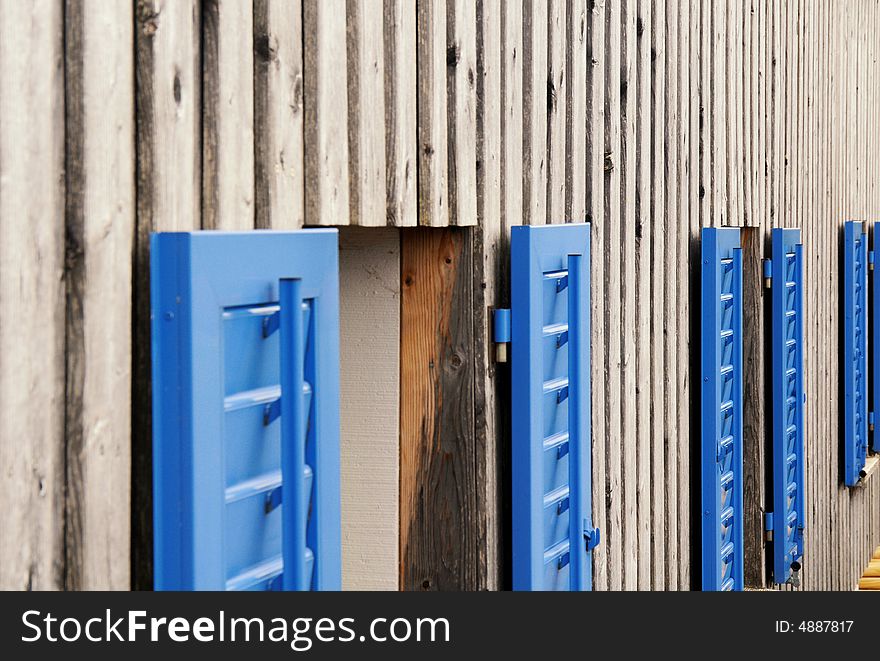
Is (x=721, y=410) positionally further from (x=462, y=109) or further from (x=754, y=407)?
(x=462, y=109)

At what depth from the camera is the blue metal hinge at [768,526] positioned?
621 cm

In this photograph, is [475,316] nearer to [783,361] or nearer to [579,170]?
[579,170]

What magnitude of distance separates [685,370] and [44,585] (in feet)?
11.6

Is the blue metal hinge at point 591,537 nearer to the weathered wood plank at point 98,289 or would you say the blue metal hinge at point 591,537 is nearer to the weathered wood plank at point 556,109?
the weathered wood plank at point 556,109

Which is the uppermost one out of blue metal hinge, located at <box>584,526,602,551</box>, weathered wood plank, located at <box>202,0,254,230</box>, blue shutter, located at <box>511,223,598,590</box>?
weathered wood plank, located at <box>202,0,254,230</box>

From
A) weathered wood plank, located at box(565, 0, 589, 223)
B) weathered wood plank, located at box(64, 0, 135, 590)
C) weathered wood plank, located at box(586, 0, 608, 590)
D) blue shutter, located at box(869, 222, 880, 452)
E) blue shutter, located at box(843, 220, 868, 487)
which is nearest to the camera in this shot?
weathered wood plank, located at box(64, 0, 135, 590)

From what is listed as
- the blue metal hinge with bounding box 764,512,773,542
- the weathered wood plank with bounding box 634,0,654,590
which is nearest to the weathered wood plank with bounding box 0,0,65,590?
the weathered wood plank with bounding box 634,0,654,590

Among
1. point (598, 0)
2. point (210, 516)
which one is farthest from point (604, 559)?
point (210, 516)

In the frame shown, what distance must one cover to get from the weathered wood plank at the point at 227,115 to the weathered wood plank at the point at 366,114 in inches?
14.1

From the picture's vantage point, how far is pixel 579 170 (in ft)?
12.4

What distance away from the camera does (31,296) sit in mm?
1755

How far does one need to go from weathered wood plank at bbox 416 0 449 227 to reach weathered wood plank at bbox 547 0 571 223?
0.69 meters

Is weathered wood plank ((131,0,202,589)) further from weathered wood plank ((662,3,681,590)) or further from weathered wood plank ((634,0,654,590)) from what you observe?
weathered wood plank ((662,3,681,590))

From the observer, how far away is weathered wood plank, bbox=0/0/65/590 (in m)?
1.71
